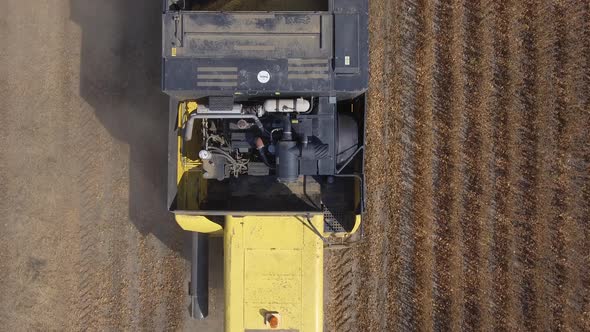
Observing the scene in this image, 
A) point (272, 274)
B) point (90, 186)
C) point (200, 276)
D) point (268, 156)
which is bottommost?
point (200, 276)

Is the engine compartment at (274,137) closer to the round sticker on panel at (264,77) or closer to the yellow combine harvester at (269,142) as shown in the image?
the yellow combine harvester at (269,142)

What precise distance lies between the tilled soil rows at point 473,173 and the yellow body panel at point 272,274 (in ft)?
5.62

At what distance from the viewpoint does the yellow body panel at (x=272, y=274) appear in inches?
255

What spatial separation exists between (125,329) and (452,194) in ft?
19.1

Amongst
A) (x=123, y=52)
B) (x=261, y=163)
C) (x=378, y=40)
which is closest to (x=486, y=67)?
(x=378, y=40)

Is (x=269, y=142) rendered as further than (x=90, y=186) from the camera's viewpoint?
No

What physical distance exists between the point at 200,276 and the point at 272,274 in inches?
74.6

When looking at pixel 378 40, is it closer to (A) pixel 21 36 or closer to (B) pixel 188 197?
(B) pixel 188 197

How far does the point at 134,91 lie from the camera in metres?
8.28

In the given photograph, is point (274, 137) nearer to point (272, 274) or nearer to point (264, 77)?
point (264, 77)

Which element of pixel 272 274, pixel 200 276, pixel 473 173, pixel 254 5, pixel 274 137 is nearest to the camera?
pixel 272 274

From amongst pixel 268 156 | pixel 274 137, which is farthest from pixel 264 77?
pixel 268 156

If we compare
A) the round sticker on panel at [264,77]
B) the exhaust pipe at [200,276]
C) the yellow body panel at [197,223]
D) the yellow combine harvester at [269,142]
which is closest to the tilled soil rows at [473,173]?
the yellow combine harvester at [269,142]

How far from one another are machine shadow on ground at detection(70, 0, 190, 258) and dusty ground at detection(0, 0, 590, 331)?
0.02 m
